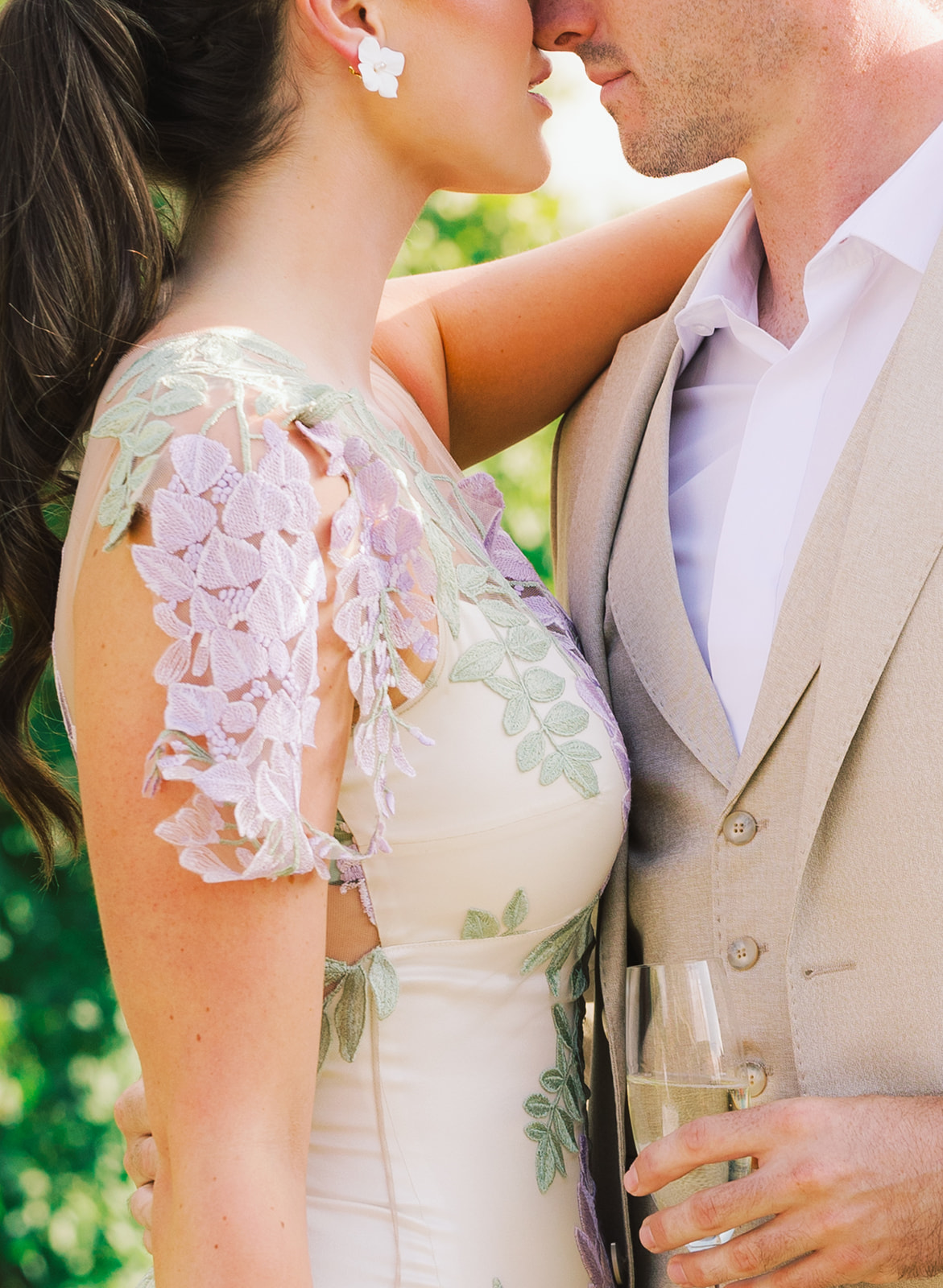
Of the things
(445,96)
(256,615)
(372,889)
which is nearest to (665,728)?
(372,889)

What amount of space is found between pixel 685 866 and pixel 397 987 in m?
0.51

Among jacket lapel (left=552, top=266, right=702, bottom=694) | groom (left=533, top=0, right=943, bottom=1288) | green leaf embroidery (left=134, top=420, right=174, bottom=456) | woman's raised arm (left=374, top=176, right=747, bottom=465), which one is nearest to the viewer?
green leaf embroidery (left=134, top=420, right=174, bottom=456)

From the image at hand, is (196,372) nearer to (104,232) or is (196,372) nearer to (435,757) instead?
(104,232)

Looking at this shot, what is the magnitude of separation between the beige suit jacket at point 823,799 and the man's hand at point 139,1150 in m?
0.73

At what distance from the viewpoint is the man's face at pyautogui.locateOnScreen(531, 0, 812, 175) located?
2545 mm

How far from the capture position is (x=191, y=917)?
1.55 m

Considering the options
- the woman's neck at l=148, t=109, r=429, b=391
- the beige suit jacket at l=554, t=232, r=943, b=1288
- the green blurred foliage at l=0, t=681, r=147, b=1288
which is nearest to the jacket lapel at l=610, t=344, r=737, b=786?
the beige suit jacket at l=554, t=232, r=943, b=1288

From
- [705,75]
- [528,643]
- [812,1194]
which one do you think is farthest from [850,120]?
[812,1194]

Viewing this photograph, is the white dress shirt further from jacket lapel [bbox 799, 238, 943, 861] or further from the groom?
jacket lapel [bbox 799, 238, 943, 861]

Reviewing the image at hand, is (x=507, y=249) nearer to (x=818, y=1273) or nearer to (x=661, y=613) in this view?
(x=661, y=613)

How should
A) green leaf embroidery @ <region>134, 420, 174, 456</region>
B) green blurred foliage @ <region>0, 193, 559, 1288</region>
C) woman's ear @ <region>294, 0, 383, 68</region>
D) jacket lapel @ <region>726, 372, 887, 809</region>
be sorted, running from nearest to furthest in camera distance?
green leaf embroidery @ <region>134, 420, 174, 456</region>, jacket lapel @ <region>726, 372, 887, 809</region>, woman's ear @ <region>294, 0, 383, 68</region>, green blurred foliage @ <region>0, 193, 559, 1288</region>

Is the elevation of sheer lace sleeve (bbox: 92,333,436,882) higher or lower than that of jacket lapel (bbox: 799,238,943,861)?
higher

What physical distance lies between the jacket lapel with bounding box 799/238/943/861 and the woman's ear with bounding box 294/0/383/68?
3.20ft

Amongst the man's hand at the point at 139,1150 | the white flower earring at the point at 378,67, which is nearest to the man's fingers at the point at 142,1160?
the man's hand at the point at 139,1150
